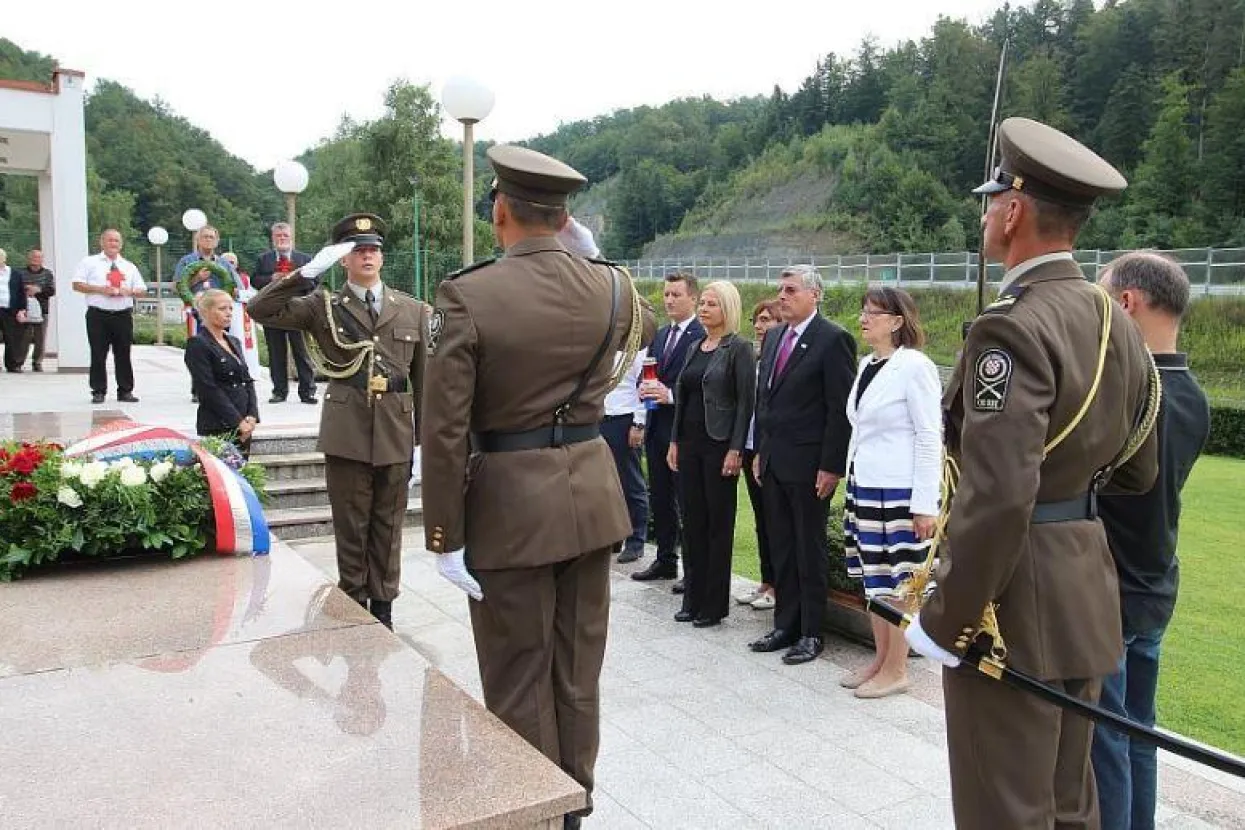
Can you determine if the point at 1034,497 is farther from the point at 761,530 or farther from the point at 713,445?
the point at 761,530

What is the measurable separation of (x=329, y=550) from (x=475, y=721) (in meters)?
4.87

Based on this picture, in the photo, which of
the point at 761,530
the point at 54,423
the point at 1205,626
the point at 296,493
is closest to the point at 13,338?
the point at 54,423

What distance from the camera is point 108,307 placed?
1053 centimetres

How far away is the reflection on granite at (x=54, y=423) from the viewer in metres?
7.51

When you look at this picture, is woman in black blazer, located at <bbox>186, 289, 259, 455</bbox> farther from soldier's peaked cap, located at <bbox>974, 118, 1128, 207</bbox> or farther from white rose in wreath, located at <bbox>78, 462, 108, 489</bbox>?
soldier's peaked cap, located at <bbox>974, 118, 1128, 207</bbox>

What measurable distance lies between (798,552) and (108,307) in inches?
342

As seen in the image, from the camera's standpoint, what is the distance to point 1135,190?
50.7 meters

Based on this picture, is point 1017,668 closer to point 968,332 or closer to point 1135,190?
point 968,332

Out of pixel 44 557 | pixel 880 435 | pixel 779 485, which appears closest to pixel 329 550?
pixel 44 557

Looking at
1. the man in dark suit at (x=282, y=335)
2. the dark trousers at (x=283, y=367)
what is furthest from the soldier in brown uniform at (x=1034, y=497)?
the dark trousers at (x=283, y=367)

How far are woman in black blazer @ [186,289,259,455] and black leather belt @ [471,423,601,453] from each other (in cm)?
338

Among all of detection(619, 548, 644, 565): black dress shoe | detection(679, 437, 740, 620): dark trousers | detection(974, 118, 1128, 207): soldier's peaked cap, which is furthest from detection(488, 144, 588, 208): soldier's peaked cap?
detection(619, 548, 644, 565): black dress shoe

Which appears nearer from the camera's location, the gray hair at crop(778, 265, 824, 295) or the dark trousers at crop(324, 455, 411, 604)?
the gray hair at crop(778, 265, 824, 295)

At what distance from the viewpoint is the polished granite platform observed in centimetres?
224
